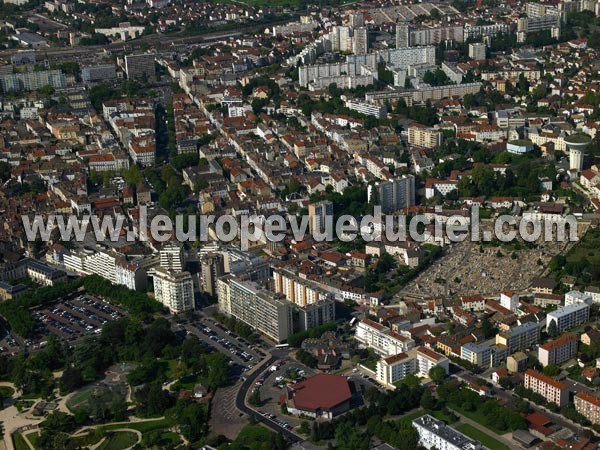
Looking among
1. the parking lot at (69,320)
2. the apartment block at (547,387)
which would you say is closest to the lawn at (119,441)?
the parking lot at (69,320)

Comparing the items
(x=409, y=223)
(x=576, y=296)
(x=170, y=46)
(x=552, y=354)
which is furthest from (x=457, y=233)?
(x=170, y=46)

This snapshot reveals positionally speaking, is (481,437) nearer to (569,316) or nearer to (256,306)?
(569,316)

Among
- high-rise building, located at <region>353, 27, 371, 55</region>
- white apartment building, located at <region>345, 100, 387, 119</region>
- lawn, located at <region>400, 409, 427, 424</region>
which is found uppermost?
high-rise building, located at <region>353, 27, 371, 55</region>

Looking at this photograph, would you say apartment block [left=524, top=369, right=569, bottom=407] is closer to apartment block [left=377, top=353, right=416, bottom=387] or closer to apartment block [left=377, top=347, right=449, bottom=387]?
Result: apartment block [left=377, top=347, right=449, bottom=387]

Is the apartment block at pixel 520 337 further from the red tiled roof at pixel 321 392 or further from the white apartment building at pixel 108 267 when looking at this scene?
the white apartment building at pixel 108 267

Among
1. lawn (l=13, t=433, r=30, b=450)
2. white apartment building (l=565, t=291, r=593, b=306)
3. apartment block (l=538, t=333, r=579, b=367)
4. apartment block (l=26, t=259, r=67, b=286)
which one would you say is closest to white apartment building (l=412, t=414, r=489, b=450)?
apartment block (l=538, t=333, r=579, b=367)

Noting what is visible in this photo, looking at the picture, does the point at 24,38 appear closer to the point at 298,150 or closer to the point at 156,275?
the point at 298,150
